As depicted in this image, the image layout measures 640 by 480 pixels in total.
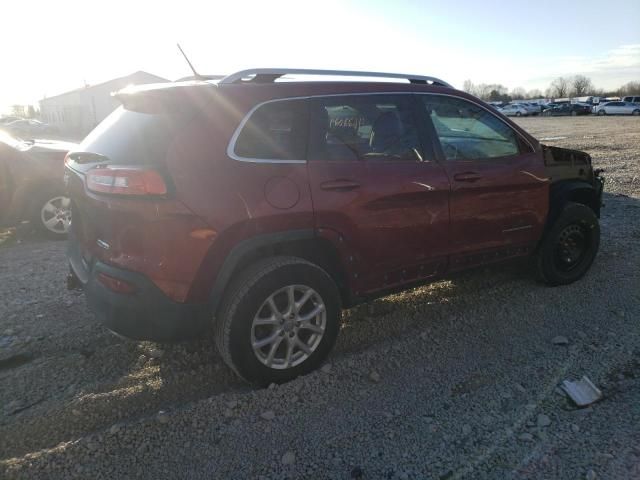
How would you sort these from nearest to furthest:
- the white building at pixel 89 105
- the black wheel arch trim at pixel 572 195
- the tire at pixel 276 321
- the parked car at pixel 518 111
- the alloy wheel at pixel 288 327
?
the tire at pixel 276 321, the alloy wheel at pixel 288 327, the black wheel arch trim at pixel 572 195, the white building at pixel 89 105, the parked car at pixel 518 111

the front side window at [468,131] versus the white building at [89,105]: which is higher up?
the white building at [89,105]

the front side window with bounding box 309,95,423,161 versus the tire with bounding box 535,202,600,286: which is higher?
the front side window with bounding box 309,95,423,161

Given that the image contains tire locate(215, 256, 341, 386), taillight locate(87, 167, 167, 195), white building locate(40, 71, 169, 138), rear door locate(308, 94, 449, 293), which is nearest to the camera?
taillight locate(87, 167, 167, 195)

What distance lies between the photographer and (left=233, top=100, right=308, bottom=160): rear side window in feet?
9.14

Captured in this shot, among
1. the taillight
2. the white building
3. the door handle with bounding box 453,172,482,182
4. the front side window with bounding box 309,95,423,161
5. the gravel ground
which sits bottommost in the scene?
the gravel ground

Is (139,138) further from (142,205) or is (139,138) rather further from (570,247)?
(570,247)

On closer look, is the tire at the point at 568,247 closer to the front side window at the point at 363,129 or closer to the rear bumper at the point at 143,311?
the front side window at the point at 363,129

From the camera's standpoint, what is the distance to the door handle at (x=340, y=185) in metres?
2.96

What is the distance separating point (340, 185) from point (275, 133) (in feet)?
1.69

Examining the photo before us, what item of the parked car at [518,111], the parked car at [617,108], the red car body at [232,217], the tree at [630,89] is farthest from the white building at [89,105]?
the tree at [630,89]

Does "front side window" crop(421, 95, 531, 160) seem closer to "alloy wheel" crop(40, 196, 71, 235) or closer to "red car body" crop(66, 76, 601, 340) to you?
"red car body" crop(66, 76, 601, 340)

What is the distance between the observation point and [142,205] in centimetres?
253

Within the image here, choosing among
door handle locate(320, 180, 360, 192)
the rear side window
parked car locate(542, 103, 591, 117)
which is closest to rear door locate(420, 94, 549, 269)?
door handle locate(320, 180, 360, 192)

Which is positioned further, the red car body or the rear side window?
the rear side window
